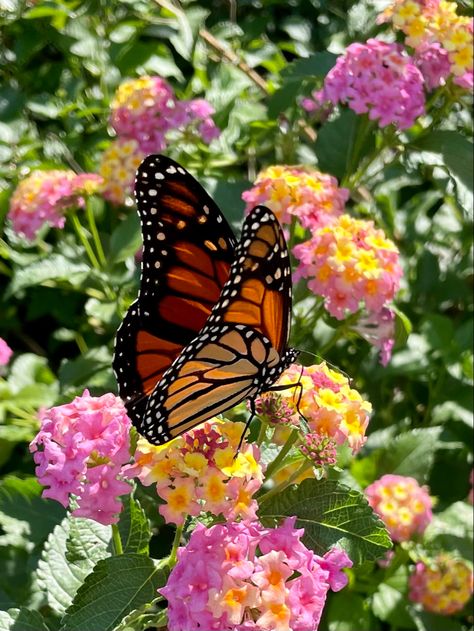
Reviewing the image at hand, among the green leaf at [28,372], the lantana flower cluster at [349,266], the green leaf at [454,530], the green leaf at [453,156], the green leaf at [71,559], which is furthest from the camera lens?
the green leaf at [28,372]

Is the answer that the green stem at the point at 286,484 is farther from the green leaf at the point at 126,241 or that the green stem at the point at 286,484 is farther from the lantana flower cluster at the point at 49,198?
the lantana flower cluster at the point at 49,198

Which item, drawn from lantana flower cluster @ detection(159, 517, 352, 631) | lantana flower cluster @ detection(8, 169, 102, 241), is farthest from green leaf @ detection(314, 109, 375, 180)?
lantana flower cluster @ detection(159, 517, 352, 631)

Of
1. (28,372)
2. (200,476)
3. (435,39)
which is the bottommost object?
(28,372)

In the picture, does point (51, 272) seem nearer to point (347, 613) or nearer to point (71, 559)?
point (71, 559)

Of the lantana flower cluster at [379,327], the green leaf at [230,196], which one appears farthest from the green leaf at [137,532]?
the green leaf at [230,196]

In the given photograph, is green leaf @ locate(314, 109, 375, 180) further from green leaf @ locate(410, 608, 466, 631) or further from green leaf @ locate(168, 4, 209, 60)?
green leaf @ locate(410, 608, 466, 631)

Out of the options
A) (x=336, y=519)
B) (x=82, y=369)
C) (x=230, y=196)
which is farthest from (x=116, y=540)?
(x=230, y=196)
